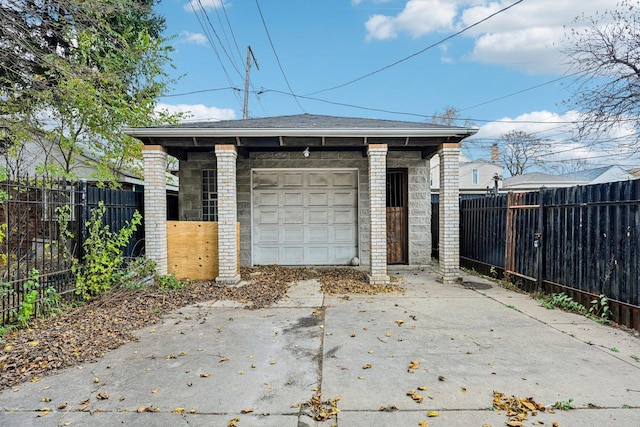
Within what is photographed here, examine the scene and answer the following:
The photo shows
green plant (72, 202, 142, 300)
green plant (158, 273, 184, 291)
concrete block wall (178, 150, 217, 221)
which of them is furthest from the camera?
concrete block wall (178, 150, 217, 221)

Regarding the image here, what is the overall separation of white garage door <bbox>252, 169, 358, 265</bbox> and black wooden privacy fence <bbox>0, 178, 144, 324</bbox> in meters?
3.83

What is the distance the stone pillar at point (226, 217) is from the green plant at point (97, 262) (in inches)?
70.6

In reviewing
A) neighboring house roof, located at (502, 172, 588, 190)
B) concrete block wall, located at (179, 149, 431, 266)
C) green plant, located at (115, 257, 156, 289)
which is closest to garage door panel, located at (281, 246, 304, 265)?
concrete block wall, located at (179, 149, 431, 266)

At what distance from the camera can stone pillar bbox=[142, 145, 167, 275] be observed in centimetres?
685

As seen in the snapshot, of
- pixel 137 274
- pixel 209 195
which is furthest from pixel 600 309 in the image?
pixel 209 195

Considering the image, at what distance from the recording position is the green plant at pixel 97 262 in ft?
17.5

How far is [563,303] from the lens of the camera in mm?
5188

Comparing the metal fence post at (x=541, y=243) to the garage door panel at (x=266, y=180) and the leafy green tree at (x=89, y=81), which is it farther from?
the leafy green tree at (x=89, y=81)

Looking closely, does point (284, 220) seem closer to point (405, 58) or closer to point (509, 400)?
point (509, 400)

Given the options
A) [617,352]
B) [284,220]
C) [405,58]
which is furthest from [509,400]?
[405,58]

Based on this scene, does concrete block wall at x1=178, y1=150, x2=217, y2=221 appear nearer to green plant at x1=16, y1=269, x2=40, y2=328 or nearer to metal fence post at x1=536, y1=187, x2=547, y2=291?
green plant at x1=16, y1=269, x2=40, y2=328

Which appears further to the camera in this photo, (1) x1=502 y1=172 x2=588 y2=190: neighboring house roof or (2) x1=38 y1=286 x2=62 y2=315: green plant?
(1) x1=502 y1=172 x2=588 y2=190: neighboring house roof

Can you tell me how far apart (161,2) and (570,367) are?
14.3 meters

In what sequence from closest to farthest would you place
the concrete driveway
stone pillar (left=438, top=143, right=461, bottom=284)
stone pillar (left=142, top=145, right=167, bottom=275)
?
the concrete driveway < stone pillar (left=142, top=145, right=167, bottom=275) < stone pillar (left=438, top=143, right=461, bottom=284)
